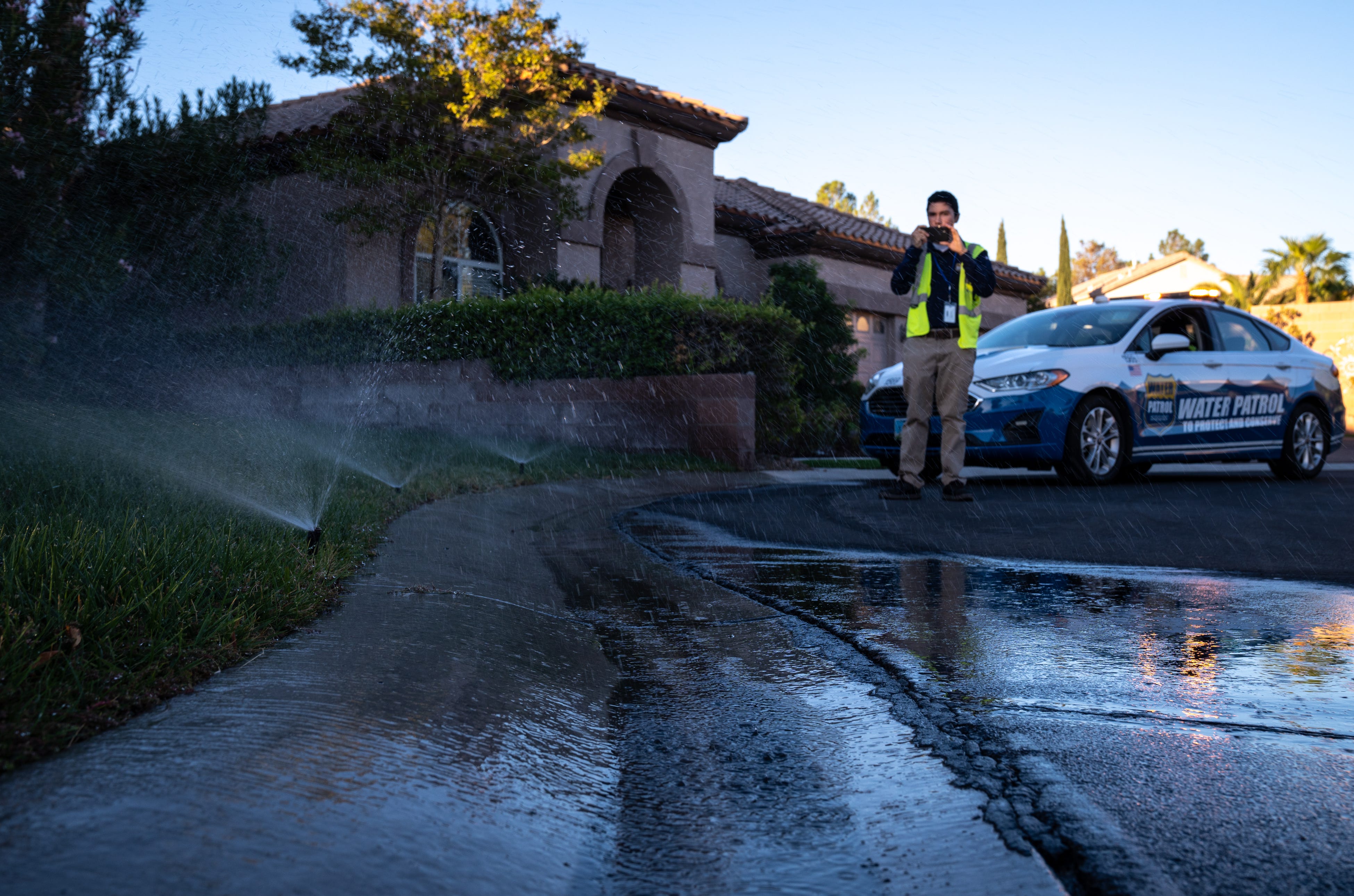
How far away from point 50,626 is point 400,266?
48.8 feet

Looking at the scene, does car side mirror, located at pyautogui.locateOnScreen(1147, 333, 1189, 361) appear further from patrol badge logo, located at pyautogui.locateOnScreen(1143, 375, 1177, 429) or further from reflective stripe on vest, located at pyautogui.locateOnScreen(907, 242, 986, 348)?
reflective stripe on vest, located at pyautogui.locateOnScreen(907, 242, 986, 348)

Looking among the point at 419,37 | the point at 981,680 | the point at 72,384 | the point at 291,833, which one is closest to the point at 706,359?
the point at 419,37

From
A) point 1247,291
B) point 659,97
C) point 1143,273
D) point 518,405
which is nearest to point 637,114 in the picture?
point 659,97

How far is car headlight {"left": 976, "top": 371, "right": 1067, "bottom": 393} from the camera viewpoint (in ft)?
27.8

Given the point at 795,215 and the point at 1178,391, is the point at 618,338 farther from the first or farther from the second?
the point at 795,215

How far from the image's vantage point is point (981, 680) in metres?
2.93

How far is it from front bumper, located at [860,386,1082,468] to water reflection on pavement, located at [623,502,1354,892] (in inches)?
135

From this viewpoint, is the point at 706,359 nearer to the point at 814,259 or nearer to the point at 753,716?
the point at 753,716

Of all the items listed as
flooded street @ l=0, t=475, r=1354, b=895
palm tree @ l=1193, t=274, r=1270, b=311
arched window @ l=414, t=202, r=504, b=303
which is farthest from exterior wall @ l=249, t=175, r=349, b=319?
palm tree @ l=1193, t=274, r=1270, b=311

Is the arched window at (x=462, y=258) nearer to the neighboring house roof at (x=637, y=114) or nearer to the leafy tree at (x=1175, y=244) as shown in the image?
the neighboring house roof at (x=637, y=114)

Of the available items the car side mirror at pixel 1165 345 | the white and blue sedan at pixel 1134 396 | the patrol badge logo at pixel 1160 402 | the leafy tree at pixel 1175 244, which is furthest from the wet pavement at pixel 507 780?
the leafy tree at pixel 1175 244

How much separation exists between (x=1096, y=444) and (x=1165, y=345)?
1080 millimetres

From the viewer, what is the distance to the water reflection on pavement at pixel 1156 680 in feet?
6.14

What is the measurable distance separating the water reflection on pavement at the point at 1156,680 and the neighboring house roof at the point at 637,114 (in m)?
13.1
